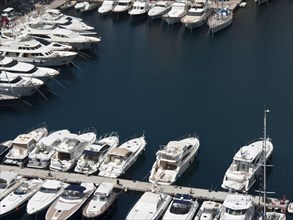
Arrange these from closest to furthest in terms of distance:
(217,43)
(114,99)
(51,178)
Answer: (51,178) < (114,99) < (217,43)

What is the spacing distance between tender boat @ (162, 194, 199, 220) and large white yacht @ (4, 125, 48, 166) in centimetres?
1588

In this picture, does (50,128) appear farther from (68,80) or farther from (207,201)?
(207,201)

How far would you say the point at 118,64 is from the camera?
92062mm

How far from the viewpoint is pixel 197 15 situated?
A: 104 meters

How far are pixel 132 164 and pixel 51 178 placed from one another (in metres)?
7.40

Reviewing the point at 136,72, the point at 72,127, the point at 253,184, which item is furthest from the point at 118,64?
the point at 253,184

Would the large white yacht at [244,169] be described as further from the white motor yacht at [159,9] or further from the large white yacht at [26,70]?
the white motor yacht at [159,9]

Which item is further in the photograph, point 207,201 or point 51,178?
point 51,178

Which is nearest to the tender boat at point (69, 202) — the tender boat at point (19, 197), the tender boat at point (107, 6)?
the tender boat at point (19, 197)

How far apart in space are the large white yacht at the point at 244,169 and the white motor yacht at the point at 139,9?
46.0 m

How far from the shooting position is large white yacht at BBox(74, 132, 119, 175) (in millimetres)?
64938

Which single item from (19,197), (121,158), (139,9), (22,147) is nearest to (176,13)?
(139,9)

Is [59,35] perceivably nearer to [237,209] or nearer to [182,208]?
[182,208]

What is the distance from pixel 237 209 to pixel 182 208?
433 centimetres
